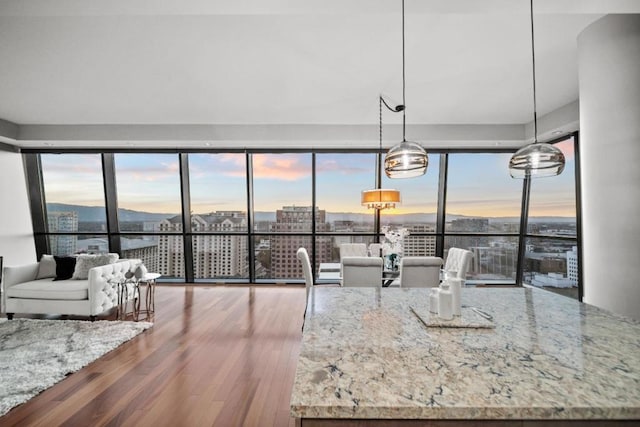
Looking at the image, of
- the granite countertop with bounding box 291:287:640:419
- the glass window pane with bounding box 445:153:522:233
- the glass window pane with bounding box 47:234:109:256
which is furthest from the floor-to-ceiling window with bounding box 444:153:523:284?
the glass window pane with bounding box 47:234:109:256

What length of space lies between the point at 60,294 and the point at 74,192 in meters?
3.18

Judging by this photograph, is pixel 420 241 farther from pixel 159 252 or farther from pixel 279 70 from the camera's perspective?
pixel 159 252

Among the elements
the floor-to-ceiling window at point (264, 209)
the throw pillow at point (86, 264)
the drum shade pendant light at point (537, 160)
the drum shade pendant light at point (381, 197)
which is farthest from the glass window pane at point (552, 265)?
the throw pillow at point (86, 264)

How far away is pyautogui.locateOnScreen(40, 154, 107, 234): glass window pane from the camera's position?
6102 millimetres

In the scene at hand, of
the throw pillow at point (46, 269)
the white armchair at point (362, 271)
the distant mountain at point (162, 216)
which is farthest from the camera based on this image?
the distant mountain at point (162, 216)

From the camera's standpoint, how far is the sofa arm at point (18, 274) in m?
4.07

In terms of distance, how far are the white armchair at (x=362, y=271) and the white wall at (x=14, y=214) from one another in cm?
647

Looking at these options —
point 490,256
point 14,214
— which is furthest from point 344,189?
point 14,214

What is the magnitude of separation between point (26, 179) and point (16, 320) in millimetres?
3480

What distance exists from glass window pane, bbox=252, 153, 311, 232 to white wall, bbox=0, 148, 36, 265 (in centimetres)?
449

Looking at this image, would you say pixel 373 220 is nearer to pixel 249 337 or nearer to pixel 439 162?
pixel 439 162

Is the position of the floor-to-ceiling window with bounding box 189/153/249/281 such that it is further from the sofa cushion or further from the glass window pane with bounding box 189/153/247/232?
the sofa cushion

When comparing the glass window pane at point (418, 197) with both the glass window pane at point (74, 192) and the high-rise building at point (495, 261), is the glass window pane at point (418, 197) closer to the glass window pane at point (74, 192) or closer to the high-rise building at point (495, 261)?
the high-rise building at point (495, 261)

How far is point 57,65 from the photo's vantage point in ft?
10.8
